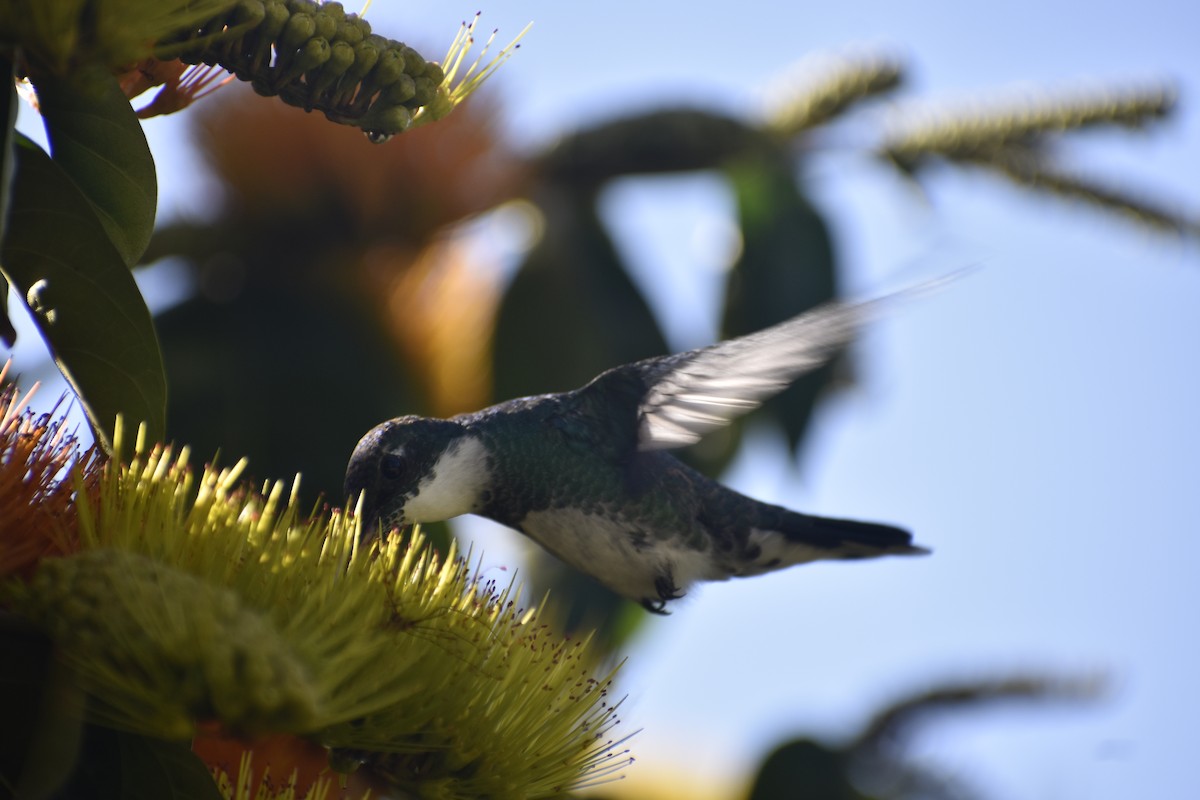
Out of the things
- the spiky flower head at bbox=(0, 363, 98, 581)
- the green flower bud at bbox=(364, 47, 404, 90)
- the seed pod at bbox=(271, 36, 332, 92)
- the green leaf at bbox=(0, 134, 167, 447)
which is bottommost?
the spiky flower head at bbox=(0, 363, 98, 581)

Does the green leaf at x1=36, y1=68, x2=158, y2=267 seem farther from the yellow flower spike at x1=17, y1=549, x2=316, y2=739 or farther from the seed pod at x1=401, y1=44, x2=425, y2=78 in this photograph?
the yellow flower spike at x1=17, y1=549, x2=316, y2=739

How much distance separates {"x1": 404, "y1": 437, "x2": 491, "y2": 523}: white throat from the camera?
2062mm

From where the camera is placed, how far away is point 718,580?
8.90 feet

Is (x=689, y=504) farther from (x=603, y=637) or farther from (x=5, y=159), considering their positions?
(x=603, y=637)

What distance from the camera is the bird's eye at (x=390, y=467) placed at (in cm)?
200

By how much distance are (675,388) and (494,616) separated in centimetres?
78

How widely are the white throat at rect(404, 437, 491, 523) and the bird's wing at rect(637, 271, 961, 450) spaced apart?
298 mm

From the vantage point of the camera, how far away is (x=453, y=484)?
2186mm

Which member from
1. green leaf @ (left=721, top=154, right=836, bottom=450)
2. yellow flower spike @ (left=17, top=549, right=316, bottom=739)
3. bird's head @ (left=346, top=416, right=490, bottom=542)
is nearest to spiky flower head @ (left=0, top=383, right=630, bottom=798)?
yellow flower spike @ (left=17, top=549, right=316, bottom=739)

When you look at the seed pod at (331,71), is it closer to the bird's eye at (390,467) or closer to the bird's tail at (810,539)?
the bird's eye at (390,467)

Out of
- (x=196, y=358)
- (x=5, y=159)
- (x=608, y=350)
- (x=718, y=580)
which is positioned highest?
(x=608, y=350)

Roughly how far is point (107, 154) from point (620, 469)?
1.12 metres

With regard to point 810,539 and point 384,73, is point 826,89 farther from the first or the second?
point 384,73

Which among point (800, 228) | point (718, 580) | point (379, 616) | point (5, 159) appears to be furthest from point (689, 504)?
point (800, 228)
